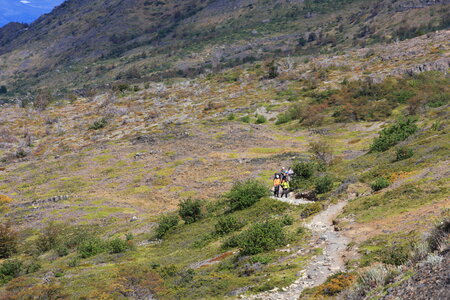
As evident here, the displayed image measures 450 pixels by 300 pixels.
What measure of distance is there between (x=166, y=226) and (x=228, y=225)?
5.14 metres

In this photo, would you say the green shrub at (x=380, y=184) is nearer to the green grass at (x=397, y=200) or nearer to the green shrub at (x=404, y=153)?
the green grass at (x=397, y=200)

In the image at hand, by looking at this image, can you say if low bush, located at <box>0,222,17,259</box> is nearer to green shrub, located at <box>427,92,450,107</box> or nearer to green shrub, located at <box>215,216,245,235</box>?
green shrub, located at <box>215,216,245,235</box>

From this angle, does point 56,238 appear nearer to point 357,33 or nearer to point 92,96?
point 92,96

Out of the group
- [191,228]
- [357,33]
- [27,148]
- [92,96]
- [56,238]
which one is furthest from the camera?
[357,33]

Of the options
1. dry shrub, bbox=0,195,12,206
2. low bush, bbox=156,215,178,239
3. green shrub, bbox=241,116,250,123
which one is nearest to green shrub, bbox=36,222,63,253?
low bush, bbox=156,215,178,239

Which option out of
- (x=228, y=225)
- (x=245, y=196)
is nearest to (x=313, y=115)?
(x=245, y=196)

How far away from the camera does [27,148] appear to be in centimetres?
6172

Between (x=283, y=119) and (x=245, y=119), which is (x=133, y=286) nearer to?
(x=283, y=119)

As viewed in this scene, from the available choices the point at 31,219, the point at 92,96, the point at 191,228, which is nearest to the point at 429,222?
the point at 191,228

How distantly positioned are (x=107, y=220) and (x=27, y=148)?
37.0 metres

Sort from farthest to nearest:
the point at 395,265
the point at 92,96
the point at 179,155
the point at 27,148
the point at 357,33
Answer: the point at 357,33 → the point at 92,96 → the point at 27,148 → the point at 179,155 → the point at 395,265

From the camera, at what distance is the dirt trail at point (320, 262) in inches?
464

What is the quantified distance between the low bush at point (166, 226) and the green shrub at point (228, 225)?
452cm

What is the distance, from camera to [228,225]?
20.6 m
